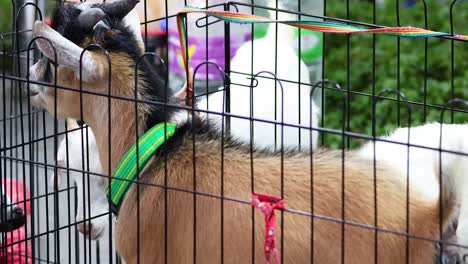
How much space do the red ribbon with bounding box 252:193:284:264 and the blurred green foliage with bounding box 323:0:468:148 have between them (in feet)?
9.11

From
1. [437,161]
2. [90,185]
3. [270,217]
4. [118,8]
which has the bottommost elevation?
[90,185]

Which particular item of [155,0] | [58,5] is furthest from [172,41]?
[58,5]

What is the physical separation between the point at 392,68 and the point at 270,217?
387 centimetres

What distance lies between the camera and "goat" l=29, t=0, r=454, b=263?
266cm

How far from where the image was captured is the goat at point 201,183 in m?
2.66

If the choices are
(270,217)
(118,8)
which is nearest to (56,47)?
(118,8)

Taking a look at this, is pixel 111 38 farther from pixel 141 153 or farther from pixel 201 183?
pixel 201 183

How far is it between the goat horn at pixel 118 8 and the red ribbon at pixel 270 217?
3.07 ft

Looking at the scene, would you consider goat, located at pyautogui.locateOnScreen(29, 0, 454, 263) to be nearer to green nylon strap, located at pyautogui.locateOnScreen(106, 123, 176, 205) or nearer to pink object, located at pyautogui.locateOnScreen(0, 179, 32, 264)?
green nylon strap, located at pyautogui.locateOnScreen(106, 123, 176, 205)

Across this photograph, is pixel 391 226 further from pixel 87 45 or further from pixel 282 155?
pixel 87 45

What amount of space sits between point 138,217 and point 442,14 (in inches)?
163

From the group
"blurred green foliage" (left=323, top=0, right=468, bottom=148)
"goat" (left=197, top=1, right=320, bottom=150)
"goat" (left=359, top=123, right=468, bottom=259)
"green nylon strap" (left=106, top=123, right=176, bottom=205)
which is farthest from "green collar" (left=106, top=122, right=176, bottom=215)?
"blurred green foliage" (left=323, top=0, right=468, bottom=148)

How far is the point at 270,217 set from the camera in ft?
8.46

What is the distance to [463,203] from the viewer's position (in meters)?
2.93
